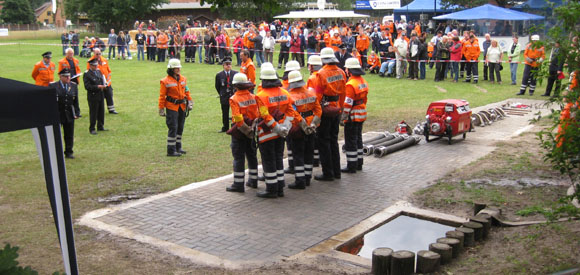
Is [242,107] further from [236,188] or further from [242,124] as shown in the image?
[236,188]

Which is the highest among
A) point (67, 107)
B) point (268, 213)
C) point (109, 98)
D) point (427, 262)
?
point (67, 107)

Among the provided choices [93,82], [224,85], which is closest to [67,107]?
[93,82]

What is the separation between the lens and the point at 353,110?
402 inches

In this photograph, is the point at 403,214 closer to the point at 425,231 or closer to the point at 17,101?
the point at 425,231

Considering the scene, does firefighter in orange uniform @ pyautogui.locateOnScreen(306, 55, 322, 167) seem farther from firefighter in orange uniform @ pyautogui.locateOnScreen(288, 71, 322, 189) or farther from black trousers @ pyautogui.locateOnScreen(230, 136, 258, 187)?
black trousers @ pyautogui.locateOnScreen(230, 136, 258, 187)

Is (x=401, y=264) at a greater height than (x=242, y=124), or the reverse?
(x=242, y=124)

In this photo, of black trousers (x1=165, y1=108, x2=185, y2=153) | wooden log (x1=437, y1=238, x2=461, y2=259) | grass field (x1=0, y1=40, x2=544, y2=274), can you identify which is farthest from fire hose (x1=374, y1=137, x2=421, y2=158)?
wooden log (x1=437, y1=238, x2=461, y2=259)

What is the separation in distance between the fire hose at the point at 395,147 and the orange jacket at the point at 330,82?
2.23 metres

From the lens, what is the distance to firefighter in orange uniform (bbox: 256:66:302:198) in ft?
28.6

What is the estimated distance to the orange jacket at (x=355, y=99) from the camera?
10.1 meters

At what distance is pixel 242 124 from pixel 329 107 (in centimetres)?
184

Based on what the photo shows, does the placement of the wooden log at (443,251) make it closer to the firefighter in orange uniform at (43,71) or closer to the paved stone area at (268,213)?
the paved stone area at (268,213)

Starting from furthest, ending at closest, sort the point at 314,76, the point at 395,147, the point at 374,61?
1. the point at 374,61
2. the point at 395,147
3. the point at 314,76

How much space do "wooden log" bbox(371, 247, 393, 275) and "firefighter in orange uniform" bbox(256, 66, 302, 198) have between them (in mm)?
3035
